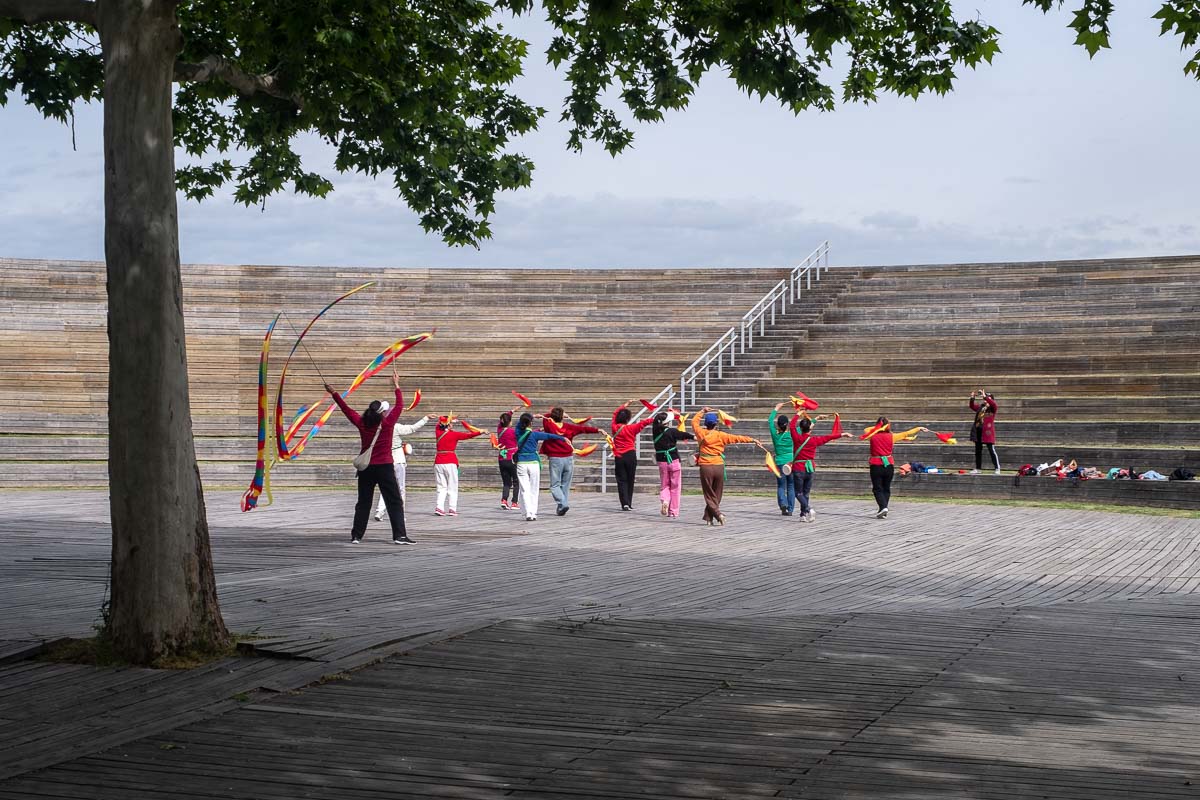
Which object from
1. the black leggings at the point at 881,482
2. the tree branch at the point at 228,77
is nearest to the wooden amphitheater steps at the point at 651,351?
the black leggings at the point at 881,482

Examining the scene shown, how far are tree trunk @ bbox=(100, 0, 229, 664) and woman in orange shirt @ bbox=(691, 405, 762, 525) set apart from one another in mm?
11774

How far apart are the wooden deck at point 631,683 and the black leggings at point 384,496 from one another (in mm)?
1306

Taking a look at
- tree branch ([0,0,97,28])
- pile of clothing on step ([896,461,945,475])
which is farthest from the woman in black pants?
pile of clothing on step ([896,461,945,475])

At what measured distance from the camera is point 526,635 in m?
8.79

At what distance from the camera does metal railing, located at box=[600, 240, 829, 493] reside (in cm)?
2869

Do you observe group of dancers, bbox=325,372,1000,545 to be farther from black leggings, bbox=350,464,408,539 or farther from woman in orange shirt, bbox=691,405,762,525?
black leggings, bbox=350,464,408,539

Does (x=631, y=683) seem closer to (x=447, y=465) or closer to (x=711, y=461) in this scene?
(x=711, y=461)

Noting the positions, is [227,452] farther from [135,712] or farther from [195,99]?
[135,712]

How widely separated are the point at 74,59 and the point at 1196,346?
83.4 feet

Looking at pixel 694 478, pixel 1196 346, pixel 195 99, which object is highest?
pixel 195 99

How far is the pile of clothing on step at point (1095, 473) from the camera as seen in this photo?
72.4 feet

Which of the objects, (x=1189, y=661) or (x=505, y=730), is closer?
(x=505, y=730)

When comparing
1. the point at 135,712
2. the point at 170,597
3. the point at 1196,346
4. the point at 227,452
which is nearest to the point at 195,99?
the point at 170,597

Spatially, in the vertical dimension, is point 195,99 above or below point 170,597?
above
